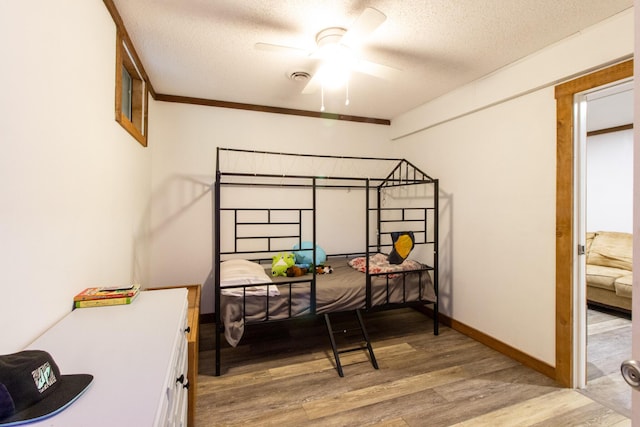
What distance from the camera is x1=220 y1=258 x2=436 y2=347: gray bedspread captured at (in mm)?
2352

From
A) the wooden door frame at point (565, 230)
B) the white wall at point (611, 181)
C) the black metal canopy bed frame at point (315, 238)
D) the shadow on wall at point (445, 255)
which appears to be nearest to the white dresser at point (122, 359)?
the black metal canopy bed frame at point (315, 238)

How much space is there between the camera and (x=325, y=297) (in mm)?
2607

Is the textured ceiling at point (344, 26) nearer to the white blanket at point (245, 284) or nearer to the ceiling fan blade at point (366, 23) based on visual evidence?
the ceiling fan blade at point (366, 23)

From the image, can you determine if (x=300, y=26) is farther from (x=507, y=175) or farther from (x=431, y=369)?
(x=431, y=369)

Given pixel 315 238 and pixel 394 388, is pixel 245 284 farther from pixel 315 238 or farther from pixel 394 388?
pixel 394 388

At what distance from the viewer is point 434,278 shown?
3133mm

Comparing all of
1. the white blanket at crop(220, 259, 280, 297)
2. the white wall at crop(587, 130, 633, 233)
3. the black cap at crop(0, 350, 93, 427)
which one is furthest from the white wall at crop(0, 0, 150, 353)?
the white wall at crop(587, 130, 633, 233)

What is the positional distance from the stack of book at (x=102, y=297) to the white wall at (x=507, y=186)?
2.79m

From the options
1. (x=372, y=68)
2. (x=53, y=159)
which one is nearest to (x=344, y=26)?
(x=372, y=68)

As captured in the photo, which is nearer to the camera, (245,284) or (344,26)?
(344,26)

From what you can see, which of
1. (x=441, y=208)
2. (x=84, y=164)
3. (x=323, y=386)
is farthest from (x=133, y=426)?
(x=441, y=208)

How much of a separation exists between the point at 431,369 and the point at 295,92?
9.25 ft

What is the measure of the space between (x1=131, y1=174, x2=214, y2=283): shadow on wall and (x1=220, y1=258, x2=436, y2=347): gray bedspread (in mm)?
1248

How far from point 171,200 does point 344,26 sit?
2434 millimetres
